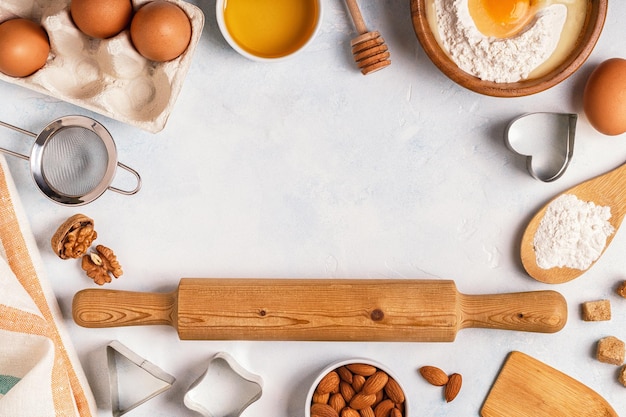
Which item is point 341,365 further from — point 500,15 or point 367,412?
point 500,15

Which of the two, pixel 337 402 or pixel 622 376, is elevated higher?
pixel 622 376

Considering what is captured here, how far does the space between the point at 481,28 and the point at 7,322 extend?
90 cm

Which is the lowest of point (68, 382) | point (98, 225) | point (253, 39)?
point (68, 382)

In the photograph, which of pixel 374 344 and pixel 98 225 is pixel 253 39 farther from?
pixel 374 344

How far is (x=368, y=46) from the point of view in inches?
41.5

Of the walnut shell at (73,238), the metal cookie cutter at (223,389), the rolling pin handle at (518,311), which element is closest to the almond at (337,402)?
the metal cookie cutter at (223,389)

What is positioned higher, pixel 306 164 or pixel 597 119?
pixel 597 119

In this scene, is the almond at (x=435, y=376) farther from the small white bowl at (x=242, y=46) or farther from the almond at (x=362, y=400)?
the small white bowl at (x=242, y=46)

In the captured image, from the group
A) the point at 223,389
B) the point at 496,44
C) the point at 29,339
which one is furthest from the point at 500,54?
the point at 29,339

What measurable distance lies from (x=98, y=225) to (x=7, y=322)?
0.21 meters

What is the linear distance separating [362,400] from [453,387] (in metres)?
0.16

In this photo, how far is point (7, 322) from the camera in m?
1.02

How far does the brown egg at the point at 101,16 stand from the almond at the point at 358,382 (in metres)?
0.68

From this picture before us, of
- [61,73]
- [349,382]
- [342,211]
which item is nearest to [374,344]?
[349,382]
